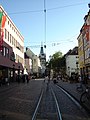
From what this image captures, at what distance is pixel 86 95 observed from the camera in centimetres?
1605

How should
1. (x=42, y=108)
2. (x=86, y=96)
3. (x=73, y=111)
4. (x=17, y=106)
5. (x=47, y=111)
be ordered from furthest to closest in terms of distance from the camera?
1. (x=86, y=96)
2. (x=17, y=106)
3. (x=42, y=108)
4. (x=47, y=111)
5. (x=73, y=111)

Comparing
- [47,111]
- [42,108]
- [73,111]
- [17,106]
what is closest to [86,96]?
[42,108]

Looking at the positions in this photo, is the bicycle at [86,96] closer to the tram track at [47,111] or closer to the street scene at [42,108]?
the street scene at [42,108]

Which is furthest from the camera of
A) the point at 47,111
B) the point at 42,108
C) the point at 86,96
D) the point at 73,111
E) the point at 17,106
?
the point at 86,96

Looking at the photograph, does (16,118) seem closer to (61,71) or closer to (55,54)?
(61,71)

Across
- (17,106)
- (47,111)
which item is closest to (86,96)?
(47,111)

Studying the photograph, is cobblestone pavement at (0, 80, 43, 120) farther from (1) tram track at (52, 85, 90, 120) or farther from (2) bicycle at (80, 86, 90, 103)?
(2) bicycle at (80, 86, 90, 103)

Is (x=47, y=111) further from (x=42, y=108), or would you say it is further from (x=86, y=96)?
(x=86, y=96)

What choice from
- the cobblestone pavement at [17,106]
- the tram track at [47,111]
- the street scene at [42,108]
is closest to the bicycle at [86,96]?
the street scene at [42,108]

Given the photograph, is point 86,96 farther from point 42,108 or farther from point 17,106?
point 17,106

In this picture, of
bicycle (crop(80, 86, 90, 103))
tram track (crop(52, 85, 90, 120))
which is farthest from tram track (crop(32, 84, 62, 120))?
bicycle (crop(80, 86, 90, 103))

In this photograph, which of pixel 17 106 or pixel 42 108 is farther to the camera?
pixel 17 106

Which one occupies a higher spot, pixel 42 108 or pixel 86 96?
pixel 86 96

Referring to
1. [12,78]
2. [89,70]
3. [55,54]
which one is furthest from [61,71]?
[89,70]
